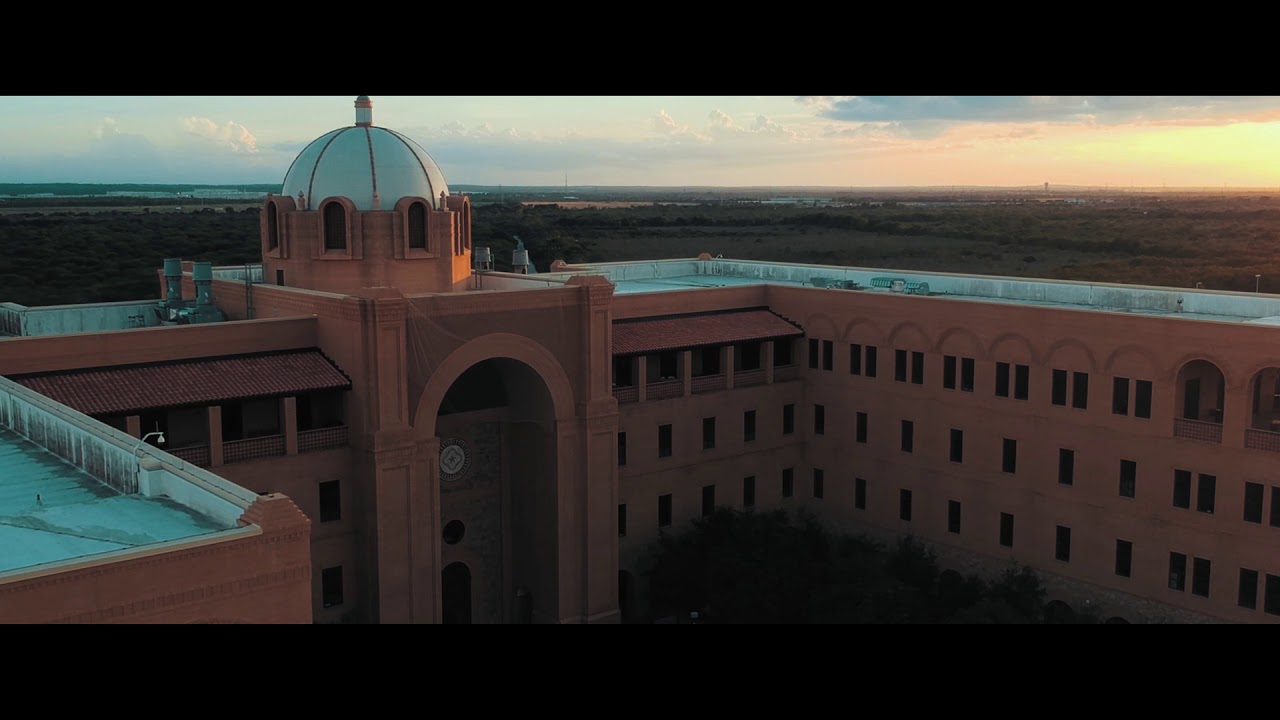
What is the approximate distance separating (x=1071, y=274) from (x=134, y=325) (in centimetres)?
8594

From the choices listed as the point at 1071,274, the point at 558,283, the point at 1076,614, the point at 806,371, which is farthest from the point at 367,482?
the point at 1071,274

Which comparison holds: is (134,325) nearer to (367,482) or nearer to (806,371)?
(367,482)

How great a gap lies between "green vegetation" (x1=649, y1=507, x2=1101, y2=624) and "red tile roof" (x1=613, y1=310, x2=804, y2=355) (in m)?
5.36

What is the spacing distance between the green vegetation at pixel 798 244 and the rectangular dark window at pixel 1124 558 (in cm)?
6389

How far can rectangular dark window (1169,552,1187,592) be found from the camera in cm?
2861

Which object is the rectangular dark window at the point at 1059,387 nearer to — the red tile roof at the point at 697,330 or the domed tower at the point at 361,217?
the red tile roof at the point at 697,330

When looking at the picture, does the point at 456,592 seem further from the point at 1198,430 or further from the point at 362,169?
the point at 1198,430

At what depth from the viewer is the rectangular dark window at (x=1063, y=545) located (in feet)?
102

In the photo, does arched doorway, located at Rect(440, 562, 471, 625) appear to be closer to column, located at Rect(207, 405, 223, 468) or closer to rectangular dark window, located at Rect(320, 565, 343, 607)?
rectangular dark window, located at Rect(320, 565, 343, 607)

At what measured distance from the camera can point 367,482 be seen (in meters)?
27.8

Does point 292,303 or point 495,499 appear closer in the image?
point 292,303

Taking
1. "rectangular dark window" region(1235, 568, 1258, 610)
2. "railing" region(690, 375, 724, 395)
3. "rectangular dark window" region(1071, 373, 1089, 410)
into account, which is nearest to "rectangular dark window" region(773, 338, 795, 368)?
"railing" region(690, 375, 724, 395)

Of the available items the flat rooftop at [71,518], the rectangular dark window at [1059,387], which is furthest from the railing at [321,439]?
the rectangular dark window at [1059,387]

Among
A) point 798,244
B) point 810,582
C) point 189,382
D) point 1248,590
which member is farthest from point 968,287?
point 798,244
